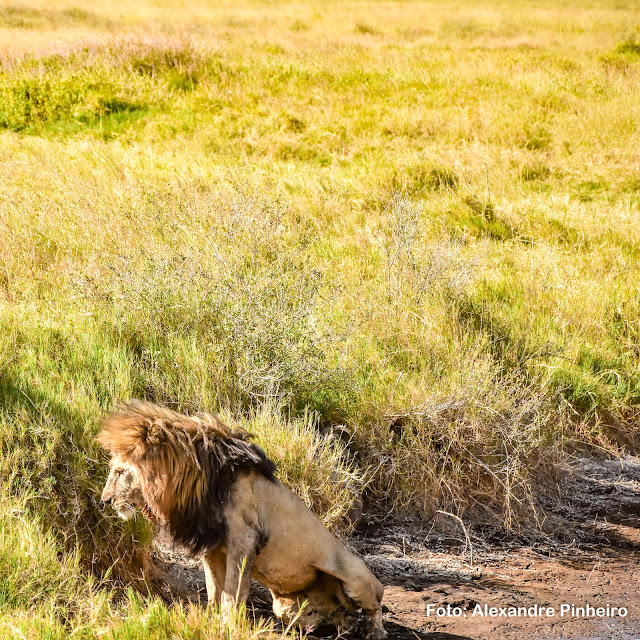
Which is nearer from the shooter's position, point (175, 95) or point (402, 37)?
point (175, 95)

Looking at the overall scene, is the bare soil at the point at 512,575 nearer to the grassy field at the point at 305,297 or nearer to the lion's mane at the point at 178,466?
the grassy field at the point at 305,297

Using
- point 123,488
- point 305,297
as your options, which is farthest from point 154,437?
point 305,297

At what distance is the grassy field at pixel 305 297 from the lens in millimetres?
4066

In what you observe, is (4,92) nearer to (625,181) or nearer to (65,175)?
(65,175)

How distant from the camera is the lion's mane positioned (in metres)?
2.92

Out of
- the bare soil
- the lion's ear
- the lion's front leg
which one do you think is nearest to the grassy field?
the lion's front leg

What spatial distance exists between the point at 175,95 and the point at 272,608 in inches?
388

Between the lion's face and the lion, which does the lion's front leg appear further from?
the lion's face

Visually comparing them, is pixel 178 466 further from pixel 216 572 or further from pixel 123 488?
pixel 216 572

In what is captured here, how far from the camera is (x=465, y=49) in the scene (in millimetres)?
17656

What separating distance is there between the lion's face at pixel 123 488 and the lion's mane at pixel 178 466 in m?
0.04

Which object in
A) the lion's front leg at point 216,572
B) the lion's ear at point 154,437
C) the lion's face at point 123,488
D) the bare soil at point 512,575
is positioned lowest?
the bare soil at point 512,575

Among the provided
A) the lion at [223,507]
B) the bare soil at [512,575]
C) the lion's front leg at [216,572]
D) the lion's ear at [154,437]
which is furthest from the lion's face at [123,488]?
the bare soil at [512,575]

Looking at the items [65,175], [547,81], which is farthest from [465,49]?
[65,175]
